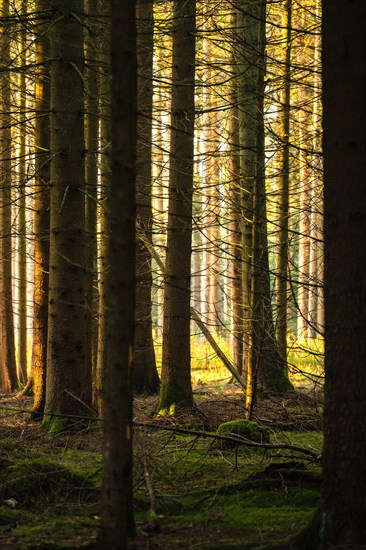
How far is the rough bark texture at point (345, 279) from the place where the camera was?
13.7ft

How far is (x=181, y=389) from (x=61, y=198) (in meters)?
3.05

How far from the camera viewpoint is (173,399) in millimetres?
9562

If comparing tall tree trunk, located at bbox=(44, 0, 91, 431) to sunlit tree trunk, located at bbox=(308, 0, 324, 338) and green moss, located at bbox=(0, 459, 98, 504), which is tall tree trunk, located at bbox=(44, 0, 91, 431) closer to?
green moss, located at bbox=(0, 459, 98, 504)

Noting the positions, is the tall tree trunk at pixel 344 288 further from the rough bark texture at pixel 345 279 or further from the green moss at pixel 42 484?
the green moss at pixel 42 484

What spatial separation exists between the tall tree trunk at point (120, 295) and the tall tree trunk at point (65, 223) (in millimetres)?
A: 4335

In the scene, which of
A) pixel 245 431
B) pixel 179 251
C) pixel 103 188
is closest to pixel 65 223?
pixel 179 251

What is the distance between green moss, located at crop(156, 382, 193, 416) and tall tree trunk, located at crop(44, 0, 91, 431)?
1.48m

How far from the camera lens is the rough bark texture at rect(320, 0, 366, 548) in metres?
4.17

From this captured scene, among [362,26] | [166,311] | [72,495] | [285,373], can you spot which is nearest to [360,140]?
[362,26]

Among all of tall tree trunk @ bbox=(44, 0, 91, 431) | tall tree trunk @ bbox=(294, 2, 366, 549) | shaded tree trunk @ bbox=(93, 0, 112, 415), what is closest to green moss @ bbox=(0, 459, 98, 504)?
tall tree trunk @ bbox=(294, 2, 366, 549)

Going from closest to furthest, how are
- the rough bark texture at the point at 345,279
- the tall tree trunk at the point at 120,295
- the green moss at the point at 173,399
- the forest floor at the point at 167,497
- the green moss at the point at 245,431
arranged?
1. the tall tree trunk at the point at 120,295
2. the rough bark texture at the point at 345,279
3. the forest floor at the point at 167,497
4. the green moss at the point at 245,431
5. the green moss at the point at 173,399

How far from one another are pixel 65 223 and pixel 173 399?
2.85m

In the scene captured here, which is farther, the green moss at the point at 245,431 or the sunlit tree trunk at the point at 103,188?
the sunlit tree trunk at the point at 103,188

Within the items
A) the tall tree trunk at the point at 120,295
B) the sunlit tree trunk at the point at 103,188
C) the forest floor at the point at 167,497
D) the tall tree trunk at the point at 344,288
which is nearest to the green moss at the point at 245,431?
the forest floor at the point at 167,497
